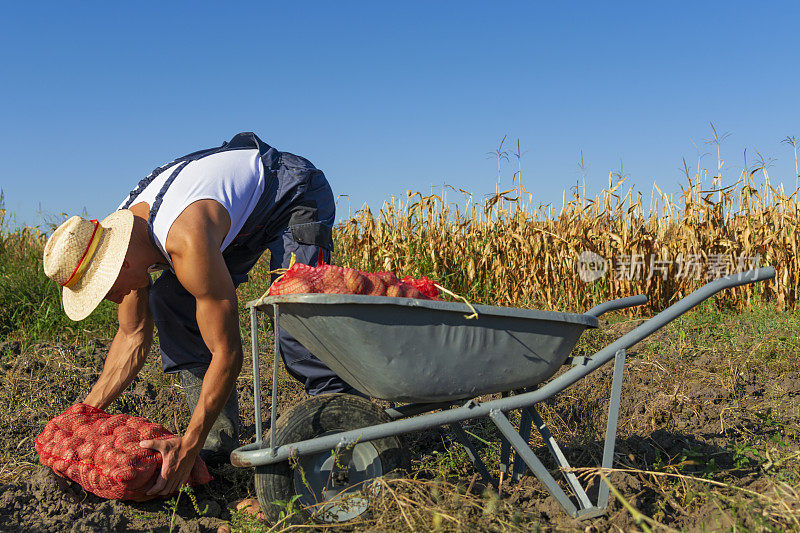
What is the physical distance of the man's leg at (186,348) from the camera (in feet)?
9.78

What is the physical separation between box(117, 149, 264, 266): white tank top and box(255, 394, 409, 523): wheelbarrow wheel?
2.58 feet

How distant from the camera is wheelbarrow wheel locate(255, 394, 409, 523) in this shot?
2119 mm

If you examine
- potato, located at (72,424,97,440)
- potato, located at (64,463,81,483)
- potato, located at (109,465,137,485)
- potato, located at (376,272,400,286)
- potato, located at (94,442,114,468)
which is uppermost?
potato, located at (376,272,400,286)

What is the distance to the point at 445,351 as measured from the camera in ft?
6.82

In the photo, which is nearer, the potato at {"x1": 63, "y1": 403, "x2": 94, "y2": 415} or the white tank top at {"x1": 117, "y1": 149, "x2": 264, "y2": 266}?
the white tank top at {"x1": 117, "y1": 149, "x2": 264, "y2": 266}

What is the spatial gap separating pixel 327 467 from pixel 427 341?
0.64 meters

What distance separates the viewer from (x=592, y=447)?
2998mm

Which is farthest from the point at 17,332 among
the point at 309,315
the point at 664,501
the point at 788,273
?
the point at 788,273

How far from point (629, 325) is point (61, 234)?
16.3 feet

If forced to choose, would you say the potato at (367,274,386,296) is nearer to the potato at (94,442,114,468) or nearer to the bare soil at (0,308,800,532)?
the bare soil at (0,308,800,532)

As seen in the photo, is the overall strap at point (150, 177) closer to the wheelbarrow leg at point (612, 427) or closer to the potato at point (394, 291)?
the potato at point (394, 291)

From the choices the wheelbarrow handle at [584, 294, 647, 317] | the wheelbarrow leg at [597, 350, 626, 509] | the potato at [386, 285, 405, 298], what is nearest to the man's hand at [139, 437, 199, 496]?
the potato at [386, 285, 405, 298]

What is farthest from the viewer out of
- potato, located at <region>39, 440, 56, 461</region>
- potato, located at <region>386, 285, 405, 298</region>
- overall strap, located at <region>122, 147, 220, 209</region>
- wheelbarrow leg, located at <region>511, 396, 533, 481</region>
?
overall strap, located at <region>122, 147, 220, 209</region>

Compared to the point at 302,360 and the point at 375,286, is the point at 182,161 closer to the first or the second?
the point at 302,360
